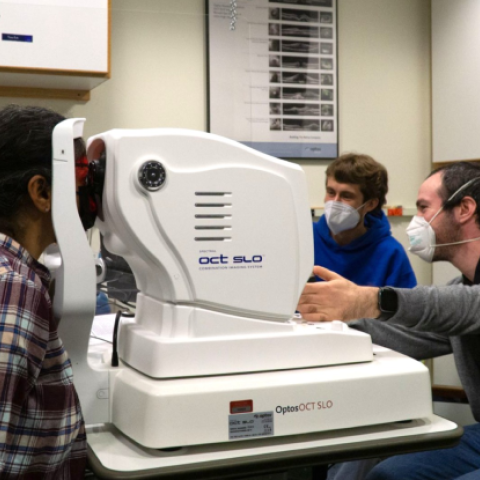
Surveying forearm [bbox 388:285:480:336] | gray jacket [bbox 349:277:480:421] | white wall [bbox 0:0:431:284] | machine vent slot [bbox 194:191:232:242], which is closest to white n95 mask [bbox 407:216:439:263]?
gray jacket [bbox 349:277:480:421]

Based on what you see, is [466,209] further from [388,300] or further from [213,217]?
[213,217]

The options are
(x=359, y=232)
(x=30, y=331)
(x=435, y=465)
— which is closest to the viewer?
(x=30, y=331)

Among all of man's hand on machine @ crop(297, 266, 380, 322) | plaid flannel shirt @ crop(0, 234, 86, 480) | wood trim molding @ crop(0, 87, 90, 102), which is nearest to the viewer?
plaid flannel shirt @ crop(0, 234, 86, 480)

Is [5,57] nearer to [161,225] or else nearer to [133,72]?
[133,72]

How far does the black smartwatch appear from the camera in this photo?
4.20 feet

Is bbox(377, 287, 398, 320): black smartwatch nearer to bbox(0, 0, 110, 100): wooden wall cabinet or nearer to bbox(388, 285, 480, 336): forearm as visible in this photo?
bbox(388, 285, 480, 336): forearm

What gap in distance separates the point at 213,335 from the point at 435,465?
83 cm

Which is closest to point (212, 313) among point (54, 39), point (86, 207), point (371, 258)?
point (86, 207)

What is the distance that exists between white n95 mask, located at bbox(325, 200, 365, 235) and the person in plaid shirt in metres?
1.49

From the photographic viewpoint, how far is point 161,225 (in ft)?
3.25

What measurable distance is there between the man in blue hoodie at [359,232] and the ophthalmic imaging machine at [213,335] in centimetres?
121

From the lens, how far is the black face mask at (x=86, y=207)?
1.02 meters

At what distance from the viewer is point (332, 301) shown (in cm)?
122

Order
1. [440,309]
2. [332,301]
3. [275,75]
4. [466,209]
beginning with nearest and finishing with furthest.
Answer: [332,301] < [440,309] < [466,209] < [275,75]
